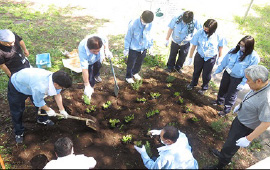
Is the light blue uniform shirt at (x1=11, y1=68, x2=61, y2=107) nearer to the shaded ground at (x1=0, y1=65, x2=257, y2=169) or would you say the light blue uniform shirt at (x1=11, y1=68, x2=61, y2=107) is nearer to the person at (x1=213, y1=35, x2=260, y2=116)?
the shaded ground at (x1=0, y1=65, x2=257, y2=169)

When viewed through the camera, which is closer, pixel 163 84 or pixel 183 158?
pixel 183 158

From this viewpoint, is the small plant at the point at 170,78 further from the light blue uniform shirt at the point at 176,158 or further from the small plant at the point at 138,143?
the light blue uniform shirt at the point at 176,158

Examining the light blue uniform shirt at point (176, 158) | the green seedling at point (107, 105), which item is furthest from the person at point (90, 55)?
the light blue uniform shirt at point (176, 158)

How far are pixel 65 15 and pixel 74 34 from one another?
1.82m

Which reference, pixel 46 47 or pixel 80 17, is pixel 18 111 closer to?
pixel 46 47

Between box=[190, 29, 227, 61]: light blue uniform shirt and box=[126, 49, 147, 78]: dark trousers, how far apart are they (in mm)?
1374

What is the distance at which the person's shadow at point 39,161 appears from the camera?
3.14 m

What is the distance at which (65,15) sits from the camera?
8.20m

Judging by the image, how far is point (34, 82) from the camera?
2.83 meters

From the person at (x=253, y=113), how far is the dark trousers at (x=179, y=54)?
2.67m

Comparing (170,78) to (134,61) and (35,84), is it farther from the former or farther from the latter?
(35,84)

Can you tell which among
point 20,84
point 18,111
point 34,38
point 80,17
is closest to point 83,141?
point 18,111

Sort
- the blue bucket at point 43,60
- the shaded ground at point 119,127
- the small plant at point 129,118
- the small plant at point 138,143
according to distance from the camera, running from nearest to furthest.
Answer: the shaded ground at point 119,127
the small plant at point 138,143
the small plant at point 129,118
the blue bucket at point 43,60

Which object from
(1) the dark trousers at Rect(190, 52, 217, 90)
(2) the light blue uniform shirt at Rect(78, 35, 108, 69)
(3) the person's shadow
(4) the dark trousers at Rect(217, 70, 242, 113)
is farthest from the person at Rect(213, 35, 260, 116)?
(3) the person's shadow
